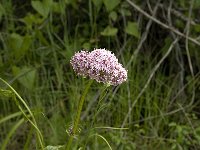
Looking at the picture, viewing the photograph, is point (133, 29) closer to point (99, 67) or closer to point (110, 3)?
point (110, 3)

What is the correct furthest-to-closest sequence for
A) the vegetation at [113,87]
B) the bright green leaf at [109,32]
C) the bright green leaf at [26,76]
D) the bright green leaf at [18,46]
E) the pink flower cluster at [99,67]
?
1. the bright green leaf at [109,32]
2. the bright green leaf at [18,46]
3. the bright green leaf at [26,76]
4. the vegetation at [113,87]
5. the pink flower cluster at [99,67]

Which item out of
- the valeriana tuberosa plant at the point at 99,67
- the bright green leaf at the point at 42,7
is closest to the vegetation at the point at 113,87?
the bright green leaf at the point at 42,7

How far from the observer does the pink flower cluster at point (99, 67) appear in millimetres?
1231

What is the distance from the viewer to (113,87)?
250 centimetres

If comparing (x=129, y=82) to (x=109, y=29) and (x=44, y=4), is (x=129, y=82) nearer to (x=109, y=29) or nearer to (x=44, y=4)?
(x=109, y=29)

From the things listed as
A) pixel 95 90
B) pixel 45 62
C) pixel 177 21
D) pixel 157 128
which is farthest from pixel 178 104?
pixel 45 62

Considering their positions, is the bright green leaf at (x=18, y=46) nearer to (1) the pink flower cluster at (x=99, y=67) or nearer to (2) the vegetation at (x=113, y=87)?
(2) the vegetation at (x=113, y=87)

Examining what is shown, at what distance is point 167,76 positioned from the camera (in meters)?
2.93

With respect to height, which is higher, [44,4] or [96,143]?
[44,4]

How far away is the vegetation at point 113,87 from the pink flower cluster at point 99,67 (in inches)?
33.3

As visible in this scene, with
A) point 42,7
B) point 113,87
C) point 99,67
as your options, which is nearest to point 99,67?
point 99,67

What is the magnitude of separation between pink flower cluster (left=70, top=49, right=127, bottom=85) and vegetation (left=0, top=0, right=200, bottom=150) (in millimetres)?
846

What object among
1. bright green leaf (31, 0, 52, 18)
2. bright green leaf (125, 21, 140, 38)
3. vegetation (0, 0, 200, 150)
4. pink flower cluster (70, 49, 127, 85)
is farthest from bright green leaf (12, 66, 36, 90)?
pink flower cluster (70, 49, 127, 85)

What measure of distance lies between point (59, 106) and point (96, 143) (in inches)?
22.2
